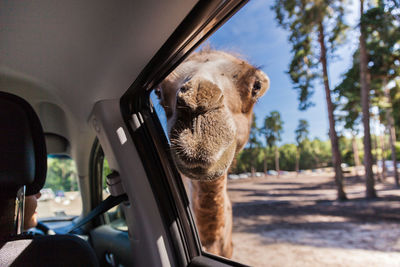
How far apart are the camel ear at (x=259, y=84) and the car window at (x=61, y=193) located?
9.47ft

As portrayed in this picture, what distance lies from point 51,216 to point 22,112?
2.98 m

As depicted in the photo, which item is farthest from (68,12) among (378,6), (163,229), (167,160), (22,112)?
(378,6)

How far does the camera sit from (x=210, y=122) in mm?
1551

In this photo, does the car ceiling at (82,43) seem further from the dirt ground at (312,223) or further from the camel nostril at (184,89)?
the dirt ground at (312,223)

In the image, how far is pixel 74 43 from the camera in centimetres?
205

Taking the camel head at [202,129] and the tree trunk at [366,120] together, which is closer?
the camel head at [202,129]

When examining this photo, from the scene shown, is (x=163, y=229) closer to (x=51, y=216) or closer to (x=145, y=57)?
(x=145, y=57)

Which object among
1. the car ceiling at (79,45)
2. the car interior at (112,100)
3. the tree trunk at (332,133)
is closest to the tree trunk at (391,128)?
the tree trunk at (332,133)

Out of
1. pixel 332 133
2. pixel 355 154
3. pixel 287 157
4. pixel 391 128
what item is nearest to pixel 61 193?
pixel 287 157

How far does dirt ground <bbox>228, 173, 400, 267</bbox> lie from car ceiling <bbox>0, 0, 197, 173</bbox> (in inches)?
59.9

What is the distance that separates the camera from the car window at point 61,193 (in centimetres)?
370

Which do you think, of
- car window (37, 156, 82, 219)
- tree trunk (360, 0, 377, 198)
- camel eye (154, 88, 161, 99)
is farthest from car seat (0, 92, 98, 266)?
tree trunk (360, 0, 377, 198)

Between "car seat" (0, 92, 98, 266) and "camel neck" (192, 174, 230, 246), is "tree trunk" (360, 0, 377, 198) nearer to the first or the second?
"camel neck" (192, 174, 230, 246)

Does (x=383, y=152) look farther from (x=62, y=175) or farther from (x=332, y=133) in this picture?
(x=62, y=175)
